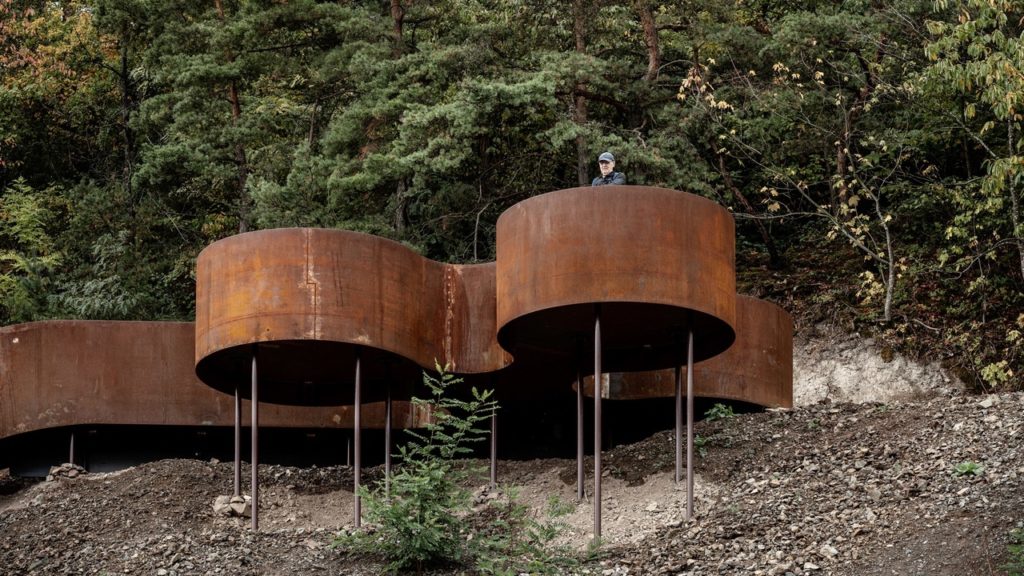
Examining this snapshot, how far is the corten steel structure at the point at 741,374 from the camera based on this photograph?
22609mm

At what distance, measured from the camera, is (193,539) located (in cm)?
1831

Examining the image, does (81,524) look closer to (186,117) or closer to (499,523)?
(499,523)

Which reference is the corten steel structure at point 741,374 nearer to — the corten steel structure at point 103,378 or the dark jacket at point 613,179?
the corten steel structure at point 103,378

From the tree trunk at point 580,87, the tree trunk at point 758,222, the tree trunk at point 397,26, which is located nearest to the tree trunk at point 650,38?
the tree trunk at point 580,87

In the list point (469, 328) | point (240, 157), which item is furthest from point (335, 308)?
point (240, 157)

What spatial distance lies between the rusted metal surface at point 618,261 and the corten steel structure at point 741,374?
141 inches

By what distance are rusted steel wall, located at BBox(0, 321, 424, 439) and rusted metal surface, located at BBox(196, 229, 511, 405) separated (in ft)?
7.74

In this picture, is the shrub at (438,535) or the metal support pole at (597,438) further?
the metal support pole at (597,438)

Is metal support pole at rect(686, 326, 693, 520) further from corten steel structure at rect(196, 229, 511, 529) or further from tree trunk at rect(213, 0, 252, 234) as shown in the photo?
tree trunk at rect(213, 0, 252, 234)

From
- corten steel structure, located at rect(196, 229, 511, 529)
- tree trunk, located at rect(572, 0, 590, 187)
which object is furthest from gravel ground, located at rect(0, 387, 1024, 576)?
tree trunk, located at rect(572, 0, 590, 187)

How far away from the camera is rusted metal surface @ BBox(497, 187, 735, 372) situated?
17844 millimetres

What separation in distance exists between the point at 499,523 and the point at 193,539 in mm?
3590

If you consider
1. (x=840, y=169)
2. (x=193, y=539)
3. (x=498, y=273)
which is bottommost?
(x=193, y=539)

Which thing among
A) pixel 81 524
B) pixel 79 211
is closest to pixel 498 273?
pixel 81 524
